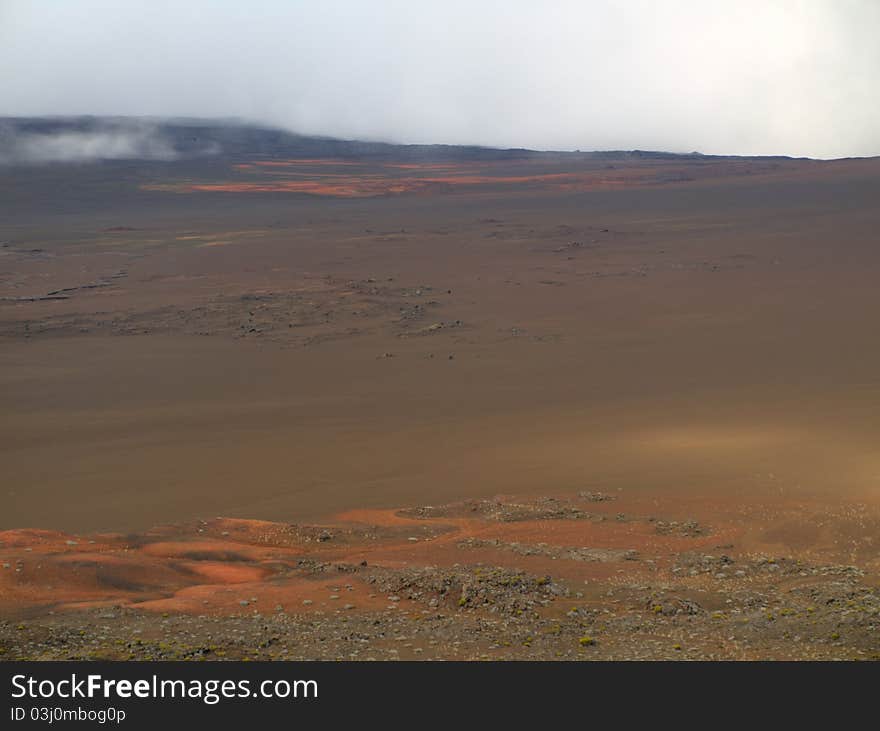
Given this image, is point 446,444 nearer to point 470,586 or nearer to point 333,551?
point 333,551

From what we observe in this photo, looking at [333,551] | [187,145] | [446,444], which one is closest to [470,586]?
[333,551]

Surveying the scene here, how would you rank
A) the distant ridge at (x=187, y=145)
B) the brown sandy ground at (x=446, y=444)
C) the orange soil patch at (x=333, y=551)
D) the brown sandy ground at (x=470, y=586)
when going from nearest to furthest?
the brown sandy ground at (x=470, y=586) < the brown sandy ground at (x=446, y=444) < the orange soil patch at (x=333, y=551) < the distant ridge at (x=187, y=145)

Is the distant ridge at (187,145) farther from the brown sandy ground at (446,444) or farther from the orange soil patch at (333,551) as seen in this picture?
the orange soil patch at (333,551)

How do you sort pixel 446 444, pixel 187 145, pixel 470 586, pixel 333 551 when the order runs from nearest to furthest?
pixel 470 586 < pixel 333 551 < pixel 446 444 < pixel 187 145

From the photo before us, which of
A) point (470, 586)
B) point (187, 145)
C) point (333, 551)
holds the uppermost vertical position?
point (187, 145)

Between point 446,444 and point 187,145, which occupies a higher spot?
point 187,145

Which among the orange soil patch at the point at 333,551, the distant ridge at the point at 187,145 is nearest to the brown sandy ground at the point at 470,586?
the orange soil patch at the point at 333,551

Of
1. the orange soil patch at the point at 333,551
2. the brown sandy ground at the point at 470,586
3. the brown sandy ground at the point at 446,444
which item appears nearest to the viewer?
the brown sandy ground at the point at 470,586

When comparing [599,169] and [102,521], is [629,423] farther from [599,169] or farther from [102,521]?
[599,169]

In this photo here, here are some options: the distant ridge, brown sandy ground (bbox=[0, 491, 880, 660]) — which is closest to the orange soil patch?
brown sandy ground (bbox=[0, 491, 880, 660])

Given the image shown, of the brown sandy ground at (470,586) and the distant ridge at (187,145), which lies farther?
the distant ridge at (187,145)

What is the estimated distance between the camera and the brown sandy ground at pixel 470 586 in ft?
19.0

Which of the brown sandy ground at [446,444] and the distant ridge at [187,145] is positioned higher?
the distant ridge at [187,145]

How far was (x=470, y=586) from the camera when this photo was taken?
265 inches
